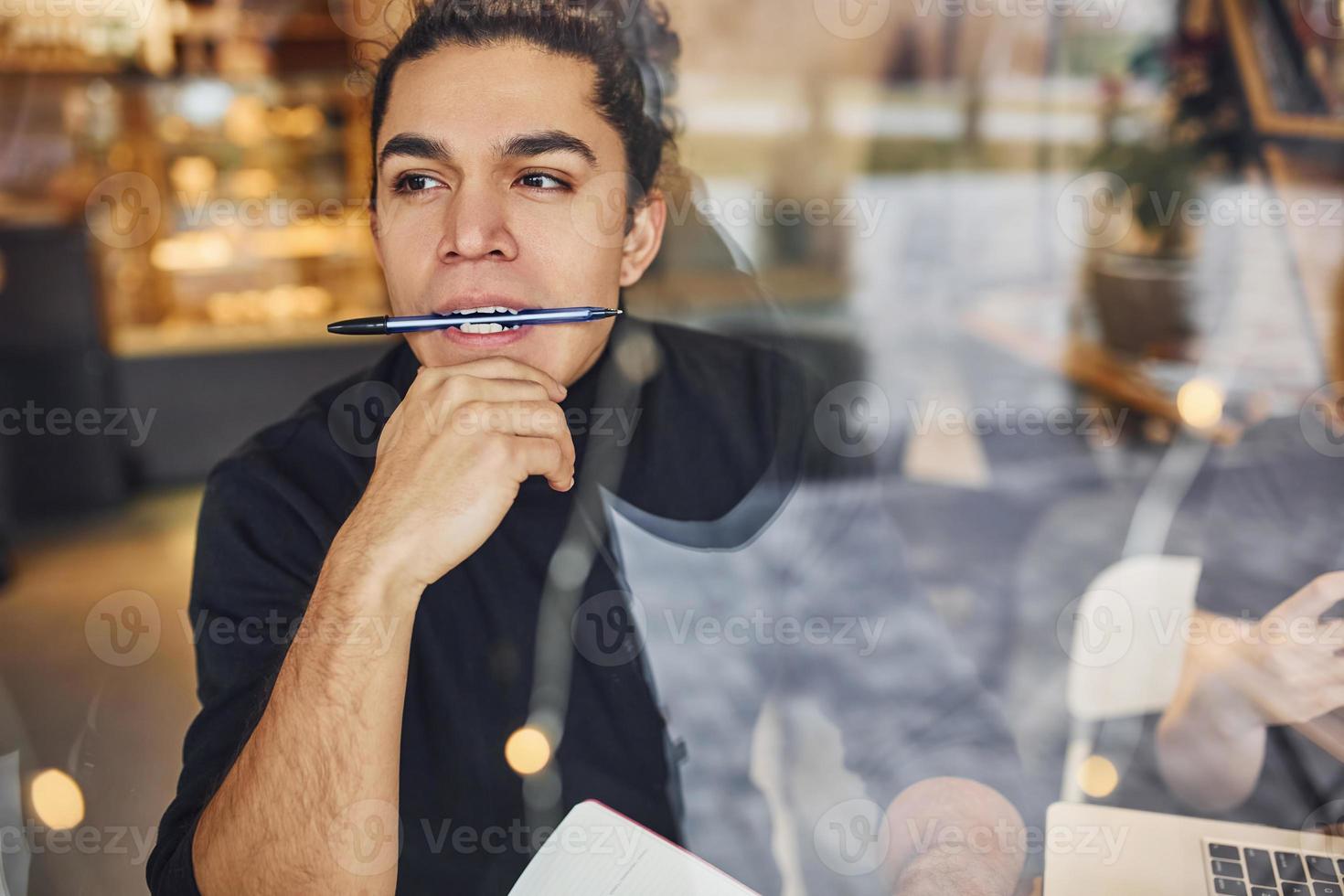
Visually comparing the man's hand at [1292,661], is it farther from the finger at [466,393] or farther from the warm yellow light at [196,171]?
the warm yellow light at [196,171]

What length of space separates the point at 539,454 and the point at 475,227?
20cm

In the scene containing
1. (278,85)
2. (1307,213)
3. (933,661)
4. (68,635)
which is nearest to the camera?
(68,635)

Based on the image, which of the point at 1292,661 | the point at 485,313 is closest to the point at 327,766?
the point at 485,313

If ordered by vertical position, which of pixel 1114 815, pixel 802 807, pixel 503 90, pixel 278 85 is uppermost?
pixel 278 85

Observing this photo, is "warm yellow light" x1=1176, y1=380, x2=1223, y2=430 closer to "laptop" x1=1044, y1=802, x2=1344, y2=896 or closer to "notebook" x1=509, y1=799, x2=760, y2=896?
"laptop" x1=1044, y1=802, x2=1344, y2=896

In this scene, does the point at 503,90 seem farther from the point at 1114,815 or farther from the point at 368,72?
the point at 1114,815

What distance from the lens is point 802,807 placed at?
3.26ft

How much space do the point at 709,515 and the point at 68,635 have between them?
1.96 ft

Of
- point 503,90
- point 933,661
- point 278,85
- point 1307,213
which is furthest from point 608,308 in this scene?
point 278,85

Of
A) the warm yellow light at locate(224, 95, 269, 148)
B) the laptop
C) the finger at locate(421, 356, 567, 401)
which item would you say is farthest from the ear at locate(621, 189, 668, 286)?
the warm yellow light at locate(224, 95, 269, 148)

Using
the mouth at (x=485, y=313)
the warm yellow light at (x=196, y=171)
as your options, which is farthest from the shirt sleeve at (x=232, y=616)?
the warm yellow light at (x=196, y=171)

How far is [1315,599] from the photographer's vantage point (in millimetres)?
875

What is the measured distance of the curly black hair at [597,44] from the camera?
2.54 feet

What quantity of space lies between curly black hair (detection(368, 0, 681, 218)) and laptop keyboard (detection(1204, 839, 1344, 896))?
74 centimetres
